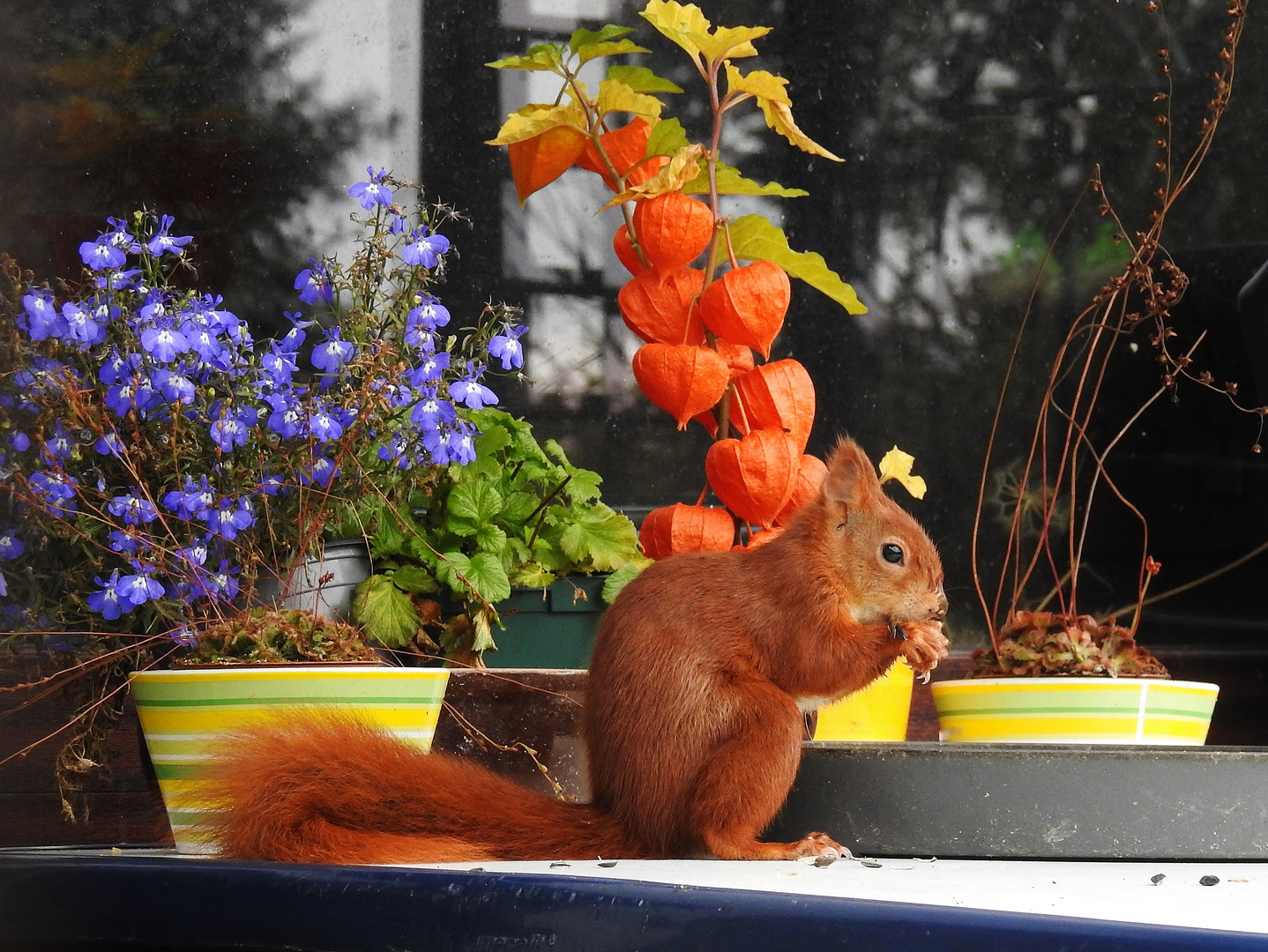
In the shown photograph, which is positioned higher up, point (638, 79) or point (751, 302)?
point (638, 79)

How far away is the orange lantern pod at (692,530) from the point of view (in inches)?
42.2

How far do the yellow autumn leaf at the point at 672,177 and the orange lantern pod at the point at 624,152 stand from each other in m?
0.08

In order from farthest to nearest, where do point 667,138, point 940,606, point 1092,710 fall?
point 667,138, point 1092,710, point 940,606

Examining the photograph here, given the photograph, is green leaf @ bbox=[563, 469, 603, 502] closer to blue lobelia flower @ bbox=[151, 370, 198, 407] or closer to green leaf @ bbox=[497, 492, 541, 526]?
green leaf @ bbox=[497, 492, 541, 526]

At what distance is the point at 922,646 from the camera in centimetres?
80

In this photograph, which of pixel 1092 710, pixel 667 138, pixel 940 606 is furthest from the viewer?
pixel 667 138

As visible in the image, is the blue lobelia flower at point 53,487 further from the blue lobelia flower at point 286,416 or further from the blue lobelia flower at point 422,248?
the blue lobelia flower at point 422,248

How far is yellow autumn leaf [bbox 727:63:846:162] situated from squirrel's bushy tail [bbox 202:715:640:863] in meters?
0.51

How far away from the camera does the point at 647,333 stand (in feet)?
3.52

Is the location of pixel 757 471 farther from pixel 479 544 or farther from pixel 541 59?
pixel 541 59

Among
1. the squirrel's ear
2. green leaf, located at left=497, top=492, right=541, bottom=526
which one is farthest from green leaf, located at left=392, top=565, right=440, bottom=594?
the squirrel's ear

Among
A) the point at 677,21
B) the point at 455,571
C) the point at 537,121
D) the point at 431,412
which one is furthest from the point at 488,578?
the point at 677,21

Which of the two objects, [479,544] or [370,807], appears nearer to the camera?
[370,807]

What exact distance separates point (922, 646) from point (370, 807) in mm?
330
